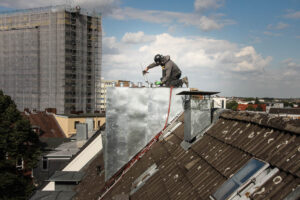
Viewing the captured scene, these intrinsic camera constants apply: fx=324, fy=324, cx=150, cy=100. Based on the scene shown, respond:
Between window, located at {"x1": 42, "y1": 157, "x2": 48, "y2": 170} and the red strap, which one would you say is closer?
the red strap

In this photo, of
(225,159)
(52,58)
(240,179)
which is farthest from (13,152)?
(52,58)

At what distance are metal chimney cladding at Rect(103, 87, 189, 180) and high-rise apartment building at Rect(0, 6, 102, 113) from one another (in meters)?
59.6

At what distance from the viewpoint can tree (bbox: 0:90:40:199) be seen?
24.3 m

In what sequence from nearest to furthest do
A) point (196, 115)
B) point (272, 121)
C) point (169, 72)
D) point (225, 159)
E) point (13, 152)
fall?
point (272, 121) < point (225, 159) < point (196, 115) < point (169, 72) < point (13, 152)

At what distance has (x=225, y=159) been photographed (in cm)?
493

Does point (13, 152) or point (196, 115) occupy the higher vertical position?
point (196, 115)

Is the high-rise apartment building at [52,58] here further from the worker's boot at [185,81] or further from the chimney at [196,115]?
the chimney at [196,115]

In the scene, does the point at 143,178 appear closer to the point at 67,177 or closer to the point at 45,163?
the point at 67,177

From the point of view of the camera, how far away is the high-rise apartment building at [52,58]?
66750 millimetres

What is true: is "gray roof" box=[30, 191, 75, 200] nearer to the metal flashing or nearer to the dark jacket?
the metal flashing

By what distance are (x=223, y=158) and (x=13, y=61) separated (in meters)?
77.0

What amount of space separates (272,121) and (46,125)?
41.6m

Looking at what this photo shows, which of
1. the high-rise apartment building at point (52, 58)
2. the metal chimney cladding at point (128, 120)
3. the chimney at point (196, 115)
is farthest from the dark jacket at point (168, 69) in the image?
the high-rise apartment building at point (52, 58)

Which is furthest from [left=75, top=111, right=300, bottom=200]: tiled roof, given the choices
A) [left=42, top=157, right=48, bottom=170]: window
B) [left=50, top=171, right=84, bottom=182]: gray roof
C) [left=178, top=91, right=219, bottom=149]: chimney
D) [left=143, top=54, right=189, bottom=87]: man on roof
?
[left=42, top=157, right=48, bottom=170]: window
